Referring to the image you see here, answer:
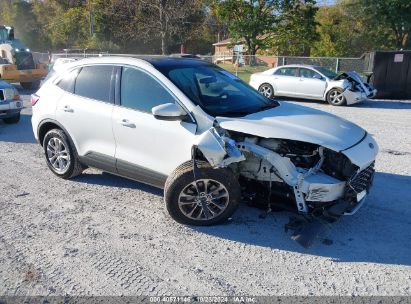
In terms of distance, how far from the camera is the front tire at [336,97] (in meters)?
13.4

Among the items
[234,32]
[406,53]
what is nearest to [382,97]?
[406,53]

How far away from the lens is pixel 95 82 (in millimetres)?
5023

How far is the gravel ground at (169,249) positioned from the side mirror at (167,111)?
1161 millimetres

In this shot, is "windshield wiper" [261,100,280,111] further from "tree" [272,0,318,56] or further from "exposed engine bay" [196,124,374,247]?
"tree" [272,0,318,56]

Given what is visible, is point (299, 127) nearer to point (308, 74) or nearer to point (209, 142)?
point (209, 142)

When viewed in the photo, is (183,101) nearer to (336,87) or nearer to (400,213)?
(400,213)

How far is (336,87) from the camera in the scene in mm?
13430

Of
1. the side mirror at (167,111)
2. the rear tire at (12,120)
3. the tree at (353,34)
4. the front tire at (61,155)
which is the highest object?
the tree at (353,34)

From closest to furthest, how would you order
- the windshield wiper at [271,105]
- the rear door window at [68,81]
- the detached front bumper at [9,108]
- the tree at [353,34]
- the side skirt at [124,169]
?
1. the side skirt at [124,169]
2. the windshield wiper at [271,105]
3. the rear door window at [68,81]
4. the detached front bumper at [9,108]
5. the tree at [353,34]

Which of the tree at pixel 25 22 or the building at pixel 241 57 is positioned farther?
the tree at pixel 25 22

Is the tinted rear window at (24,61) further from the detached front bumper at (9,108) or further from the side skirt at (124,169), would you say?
the side skirt at (124,169)

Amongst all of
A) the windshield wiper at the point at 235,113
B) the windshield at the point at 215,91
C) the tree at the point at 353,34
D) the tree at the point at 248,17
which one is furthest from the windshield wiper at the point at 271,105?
the tree at the point at 353,34

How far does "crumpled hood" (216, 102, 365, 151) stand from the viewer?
384 centimetres

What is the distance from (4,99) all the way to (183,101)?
6666mm
